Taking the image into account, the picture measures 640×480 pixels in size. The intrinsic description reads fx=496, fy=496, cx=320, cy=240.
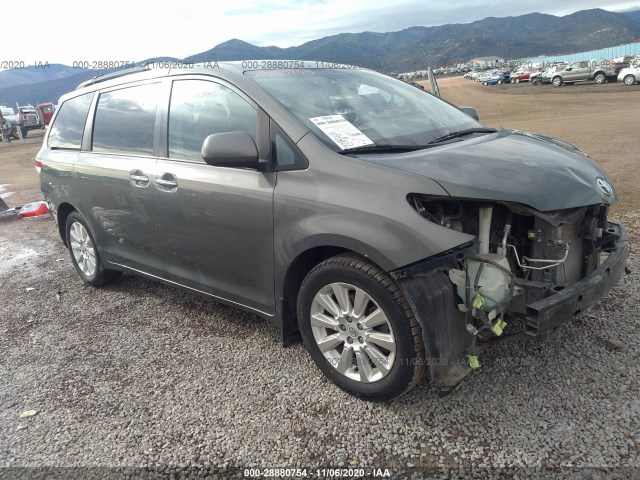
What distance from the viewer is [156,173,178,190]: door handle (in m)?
3.35

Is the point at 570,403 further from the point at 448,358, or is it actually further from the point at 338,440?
the point at 338,440

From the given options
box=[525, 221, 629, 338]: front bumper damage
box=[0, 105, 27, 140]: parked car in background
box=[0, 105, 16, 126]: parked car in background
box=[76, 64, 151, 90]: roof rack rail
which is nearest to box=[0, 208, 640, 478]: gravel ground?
box=[525, 221, 629, 338]: front bumper damage

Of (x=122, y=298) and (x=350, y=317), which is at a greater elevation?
(x=350, y=317)

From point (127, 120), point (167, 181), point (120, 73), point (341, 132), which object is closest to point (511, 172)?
point (341, 132)

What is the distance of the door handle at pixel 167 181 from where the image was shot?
335 cm

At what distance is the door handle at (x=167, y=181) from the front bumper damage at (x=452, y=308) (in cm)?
174

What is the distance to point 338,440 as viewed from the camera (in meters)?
2.49

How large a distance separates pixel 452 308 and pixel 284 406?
110cm

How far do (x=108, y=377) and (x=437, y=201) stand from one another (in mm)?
2367

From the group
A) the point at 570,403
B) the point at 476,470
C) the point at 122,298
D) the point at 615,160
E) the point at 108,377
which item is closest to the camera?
the point at 476,470

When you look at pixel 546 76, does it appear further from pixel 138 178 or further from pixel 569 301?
pixel 569 301

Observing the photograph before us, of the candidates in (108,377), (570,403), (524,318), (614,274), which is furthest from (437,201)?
(108,377)

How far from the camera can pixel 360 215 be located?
249 cm

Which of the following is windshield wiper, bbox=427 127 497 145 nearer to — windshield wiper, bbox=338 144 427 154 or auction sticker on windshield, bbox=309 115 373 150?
windshield wiper, bbox=338 144 427 154
